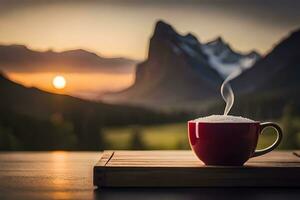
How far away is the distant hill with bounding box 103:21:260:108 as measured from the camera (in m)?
2.08

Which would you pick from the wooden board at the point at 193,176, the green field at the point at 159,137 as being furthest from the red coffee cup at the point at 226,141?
the green field at the point at 159,137

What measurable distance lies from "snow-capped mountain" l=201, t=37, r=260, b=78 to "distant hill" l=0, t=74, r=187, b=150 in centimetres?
18

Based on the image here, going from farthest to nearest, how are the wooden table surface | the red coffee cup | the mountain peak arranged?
the mountain peak
the red coffee cup
the wooden table surface

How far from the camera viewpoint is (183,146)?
207 centimetres

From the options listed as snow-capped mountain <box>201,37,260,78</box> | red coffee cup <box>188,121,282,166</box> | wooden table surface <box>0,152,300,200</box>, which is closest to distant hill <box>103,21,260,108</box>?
snow-capped mountain <box>201,37,260,78</box>

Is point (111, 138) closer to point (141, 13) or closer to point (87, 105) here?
point (87, 105)

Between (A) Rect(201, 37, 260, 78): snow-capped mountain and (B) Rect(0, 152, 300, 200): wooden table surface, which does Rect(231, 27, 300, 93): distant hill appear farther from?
(B) Rect(0, 152, 300, 200): wooden table surface

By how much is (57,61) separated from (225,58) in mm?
484

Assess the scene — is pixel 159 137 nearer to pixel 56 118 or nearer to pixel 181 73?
pixel 181 73

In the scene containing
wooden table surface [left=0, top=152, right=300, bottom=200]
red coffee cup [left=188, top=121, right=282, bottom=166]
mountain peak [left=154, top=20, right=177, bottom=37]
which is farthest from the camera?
mountain peak [left=154, top=20, right=177, bottom=37]

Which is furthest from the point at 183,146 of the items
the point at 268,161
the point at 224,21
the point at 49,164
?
the point at 268,161

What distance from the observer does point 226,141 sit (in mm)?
916

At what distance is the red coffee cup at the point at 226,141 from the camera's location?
35.9 inches

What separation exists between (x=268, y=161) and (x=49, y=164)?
1.36 feet
